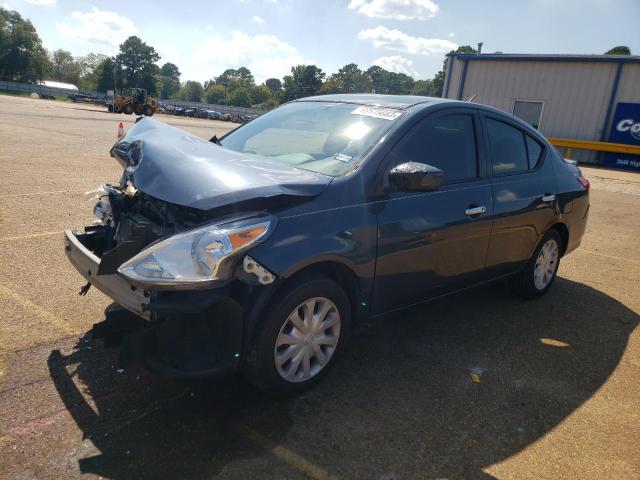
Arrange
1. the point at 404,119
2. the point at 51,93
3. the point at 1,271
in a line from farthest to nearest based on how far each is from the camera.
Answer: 1. the point at 51,93
2. the point at 1,271
3. the point at 404,119

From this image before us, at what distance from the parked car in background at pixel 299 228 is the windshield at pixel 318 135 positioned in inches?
0.6

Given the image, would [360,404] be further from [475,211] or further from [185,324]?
[475,211]

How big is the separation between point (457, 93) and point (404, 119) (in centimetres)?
2725

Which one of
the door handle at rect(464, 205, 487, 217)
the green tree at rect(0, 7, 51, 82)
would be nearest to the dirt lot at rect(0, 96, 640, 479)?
the door handle at rect(464, 205, 487, 217)

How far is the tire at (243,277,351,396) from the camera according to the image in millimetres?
2672

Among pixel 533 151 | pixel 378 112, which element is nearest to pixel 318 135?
pixel 378 112

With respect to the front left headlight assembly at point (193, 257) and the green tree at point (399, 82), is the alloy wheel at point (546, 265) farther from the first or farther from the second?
the green tree at point (399, 82)

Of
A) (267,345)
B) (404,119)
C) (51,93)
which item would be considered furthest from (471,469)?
(51,93)

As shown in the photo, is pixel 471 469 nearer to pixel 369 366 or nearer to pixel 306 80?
pixel 369 366

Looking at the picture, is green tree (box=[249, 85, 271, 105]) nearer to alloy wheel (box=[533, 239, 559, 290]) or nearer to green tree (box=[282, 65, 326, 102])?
green tree (box=[282, 65, 326, 102])

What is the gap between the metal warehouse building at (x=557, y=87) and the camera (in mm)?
24453

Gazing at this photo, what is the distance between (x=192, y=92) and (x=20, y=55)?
216 feet

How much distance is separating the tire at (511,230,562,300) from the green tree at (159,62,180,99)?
138m

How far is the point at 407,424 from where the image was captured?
9.21 feet
